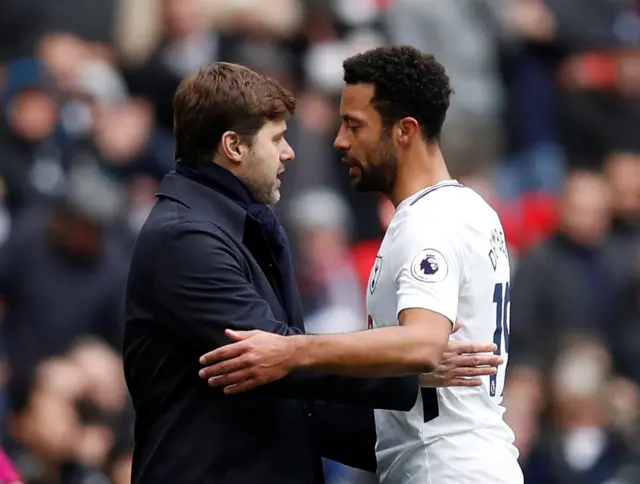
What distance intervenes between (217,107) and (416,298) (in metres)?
0.84

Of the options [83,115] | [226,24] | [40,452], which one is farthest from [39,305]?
[226,24]

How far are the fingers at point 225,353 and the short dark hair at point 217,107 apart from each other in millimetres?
656

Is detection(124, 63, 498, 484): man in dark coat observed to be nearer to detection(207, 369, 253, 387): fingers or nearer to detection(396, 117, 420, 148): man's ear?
detection(207, 369, 253, 387): fingers

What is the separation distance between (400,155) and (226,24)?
593 centimetres

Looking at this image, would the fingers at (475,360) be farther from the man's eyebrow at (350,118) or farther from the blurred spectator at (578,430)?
the blurred spectator at (578,430)

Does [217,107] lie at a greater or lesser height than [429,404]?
greater

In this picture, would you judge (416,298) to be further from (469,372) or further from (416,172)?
(416,172)

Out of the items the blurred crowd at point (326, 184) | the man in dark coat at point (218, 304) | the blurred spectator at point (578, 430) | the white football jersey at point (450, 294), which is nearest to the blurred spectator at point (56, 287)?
the blurred crowd at point (326, 184)

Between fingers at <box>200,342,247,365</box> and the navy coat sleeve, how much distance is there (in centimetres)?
7

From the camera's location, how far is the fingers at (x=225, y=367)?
4.17 metres

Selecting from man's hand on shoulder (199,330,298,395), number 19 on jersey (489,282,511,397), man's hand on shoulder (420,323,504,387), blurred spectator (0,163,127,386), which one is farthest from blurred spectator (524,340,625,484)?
man's hand on shoulder (199,330,298,395)

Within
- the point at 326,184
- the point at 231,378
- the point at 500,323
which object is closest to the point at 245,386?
the point at 231,378

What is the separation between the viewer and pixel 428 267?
4324 millimetres

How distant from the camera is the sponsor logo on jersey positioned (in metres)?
4.30
